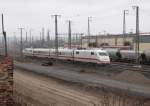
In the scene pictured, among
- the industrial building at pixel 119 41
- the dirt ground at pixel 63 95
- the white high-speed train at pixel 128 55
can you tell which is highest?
the industrial building at pixel 119 41

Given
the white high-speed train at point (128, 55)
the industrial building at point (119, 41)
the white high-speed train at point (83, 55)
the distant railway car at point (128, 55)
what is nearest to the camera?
the white high-speed train at point (83, 55)

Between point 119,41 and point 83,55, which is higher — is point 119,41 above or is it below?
above

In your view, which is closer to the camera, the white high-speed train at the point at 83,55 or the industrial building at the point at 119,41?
the white high-speed train at the point at 83,55

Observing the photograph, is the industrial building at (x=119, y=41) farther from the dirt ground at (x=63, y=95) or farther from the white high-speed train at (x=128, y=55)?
the dirt ground at (x=63, y=95)

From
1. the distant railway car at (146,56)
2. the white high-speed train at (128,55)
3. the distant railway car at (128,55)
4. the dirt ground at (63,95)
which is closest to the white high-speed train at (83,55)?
the distant railway car at (128,55)

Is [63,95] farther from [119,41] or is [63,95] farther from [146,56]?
[119,41]

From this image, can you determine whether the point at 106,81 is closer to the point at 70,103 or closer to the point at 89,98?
the point at 89,98

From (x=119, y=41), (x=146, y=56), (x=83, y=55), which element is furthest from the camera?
(x=119, y=41)

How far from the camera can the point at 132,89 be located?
26188mm

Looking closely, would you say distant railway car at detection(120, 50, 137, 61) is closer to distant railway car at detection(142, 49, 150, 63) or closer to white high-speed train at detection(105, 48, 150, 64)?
white high-speed train at detection(105, 48, 150, 64)

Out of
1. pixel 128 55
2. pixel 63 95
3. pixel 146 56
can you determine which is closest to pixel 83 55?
pixel 128 55

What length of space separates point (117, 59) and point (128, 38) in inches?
1260

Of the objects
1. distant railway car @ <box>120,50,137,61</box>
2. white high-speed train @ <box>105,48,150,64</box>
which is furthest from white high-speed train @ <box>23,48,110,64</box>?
white high-speed train @ <box>105,48,150,64</box>

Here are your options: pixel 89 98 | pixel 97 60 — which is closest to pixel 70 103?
pixel 89 98
